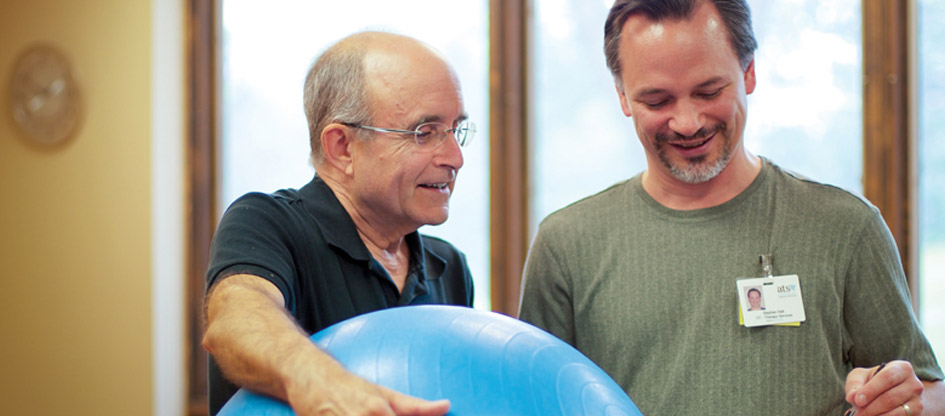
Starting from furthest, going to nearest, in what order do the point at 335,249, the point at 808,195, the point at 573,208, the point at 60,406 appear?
the point at 60,406, the point at 573,208, the point at 808,195, the point at 335,249

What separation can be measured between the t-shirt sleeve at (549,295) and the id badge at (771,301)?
336 millimetres

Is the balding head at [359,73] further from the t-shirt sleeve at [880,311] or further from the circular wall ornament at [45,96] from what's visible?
the circular wall ornament at [45,96]

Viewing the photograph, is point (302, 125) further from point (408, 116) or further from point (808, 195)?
point (808, 195)

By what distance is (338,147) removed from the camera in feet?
4.69

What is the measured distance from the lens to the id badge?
4.53ft

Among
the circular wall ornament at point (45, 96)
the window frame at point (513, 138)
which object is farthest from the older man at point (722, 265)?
the circular wall ornament at point (45, 96)

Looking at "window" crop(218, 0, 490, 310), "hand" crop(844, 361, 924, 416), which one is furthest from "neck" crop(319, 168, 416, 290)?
"window" crop(218, 0, 490, 310)

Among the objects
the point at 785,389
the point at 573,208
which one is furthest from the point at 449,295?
the point at 785,389

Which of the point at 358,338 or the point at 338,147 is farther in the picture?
the point at 338,147

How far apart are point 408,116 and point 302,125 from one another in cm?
218

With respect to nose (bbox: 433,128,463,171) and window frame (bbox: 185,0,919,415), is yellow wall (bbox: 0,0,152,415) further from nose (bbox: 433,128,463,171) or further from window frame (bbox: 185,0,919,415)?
nose (bbox: 433,128,463,171)

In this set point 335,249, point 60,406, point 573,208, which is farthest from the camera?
point 60,406

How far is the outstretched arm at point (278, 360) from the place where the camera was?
0.83m

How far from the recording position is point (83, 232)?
340 centimetres
